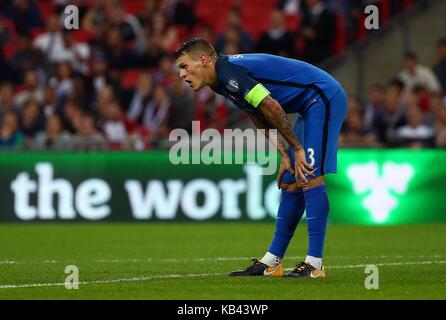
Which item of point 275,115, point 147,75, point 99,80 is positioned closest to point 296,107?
point 275,115

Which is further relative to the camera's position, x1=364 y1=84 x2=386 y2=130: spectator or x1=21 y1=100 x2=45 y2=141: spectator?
x1=21 y1=100 x2=45 y2=141: spectator

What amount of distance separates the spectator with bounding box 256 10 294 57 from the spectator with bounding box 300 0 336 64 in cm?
32

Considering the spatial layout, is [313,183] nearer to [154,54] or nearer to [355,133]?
[355,133]

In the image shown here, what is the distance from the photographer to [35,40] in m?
22.1

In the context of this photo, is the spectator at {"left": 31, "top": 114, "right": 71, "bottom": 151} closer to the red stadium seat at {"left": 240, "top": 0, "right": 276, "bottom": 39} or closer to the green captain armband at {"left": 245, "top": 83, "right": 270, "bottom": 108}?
the red stadium seat at {"left": 240, "top": 0, "right": 276, "bottom": 39}

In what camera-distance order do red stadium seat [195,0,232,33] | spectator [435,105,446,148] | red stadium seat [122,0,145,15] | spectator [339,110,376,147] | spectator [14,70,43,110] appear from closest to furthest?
1. spectator [435,105,446,148]
2. spectator [339,110,376,147]
3. spectator [14,70,43,110]
4. red stadium seat [195,0,232,33]
5. red stadium seat [122,0,145,15]

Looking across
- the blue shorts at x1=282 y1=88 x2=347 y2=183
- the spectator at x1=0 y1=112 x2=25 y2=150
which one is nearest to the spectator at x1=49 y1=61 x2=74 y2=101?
the spectator at x1=0 y1=112 x2=25 y2=150

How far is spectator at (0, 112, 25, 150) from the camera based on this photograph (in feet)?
59.6

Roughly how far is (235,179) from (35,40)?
706 centimetres

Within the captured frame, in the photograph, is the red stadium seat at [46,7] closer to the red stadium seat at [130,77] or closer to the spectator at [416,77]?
the red stadium seat at [130,77]

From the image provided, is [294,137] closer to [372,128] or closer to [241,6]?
[372,128]

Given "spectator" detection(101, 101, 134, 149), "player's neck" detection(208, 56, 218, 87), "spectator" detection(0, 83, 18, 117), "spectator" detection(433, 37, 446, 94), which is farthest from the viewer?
"spectator" detection(0, 83, 18, 117)

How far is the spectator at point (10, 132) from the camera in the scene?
18172 millimetres
